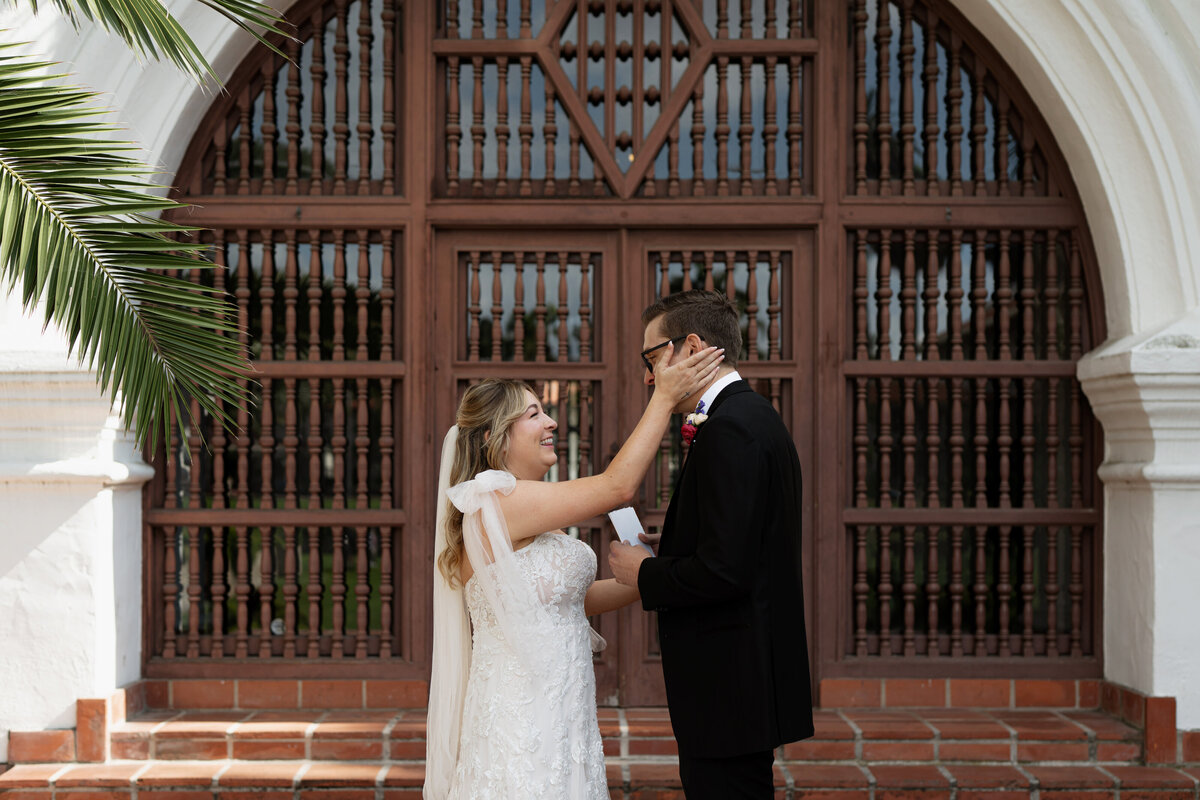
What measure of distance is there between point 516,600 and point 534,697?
0.28 meters

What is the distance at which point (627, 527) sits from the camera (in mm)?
2889

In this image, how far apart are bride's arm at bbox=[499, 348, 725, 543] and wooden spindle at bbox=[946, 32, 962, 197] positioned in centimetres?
217

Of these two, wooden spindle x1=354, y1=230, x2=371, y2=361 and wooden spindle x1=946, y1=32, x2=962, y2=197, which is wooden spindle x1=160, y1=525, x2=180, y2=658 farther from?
wooden spindle x1=946, y1=32, x2=962, y2=197

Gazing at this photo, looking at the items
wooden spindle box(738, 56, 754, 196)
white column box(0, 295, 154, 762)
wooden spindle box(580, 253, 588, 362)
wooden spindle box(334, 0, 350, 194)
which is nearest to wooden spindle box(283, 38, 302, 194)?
wooden spindle box(334, 0, 350, 194)

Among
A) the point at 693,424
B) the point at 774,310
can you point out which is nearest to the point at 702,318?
the point at 693,424

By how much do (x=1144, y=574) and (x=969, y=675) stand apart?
2.73 ft

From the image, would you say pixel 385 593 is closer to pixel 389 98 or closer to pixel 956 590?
pixel 389 98

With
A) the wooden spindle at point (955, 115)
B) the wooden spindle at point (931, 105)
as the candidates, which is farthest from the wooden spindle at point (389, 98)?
the wooden spindle at point (955, 115)

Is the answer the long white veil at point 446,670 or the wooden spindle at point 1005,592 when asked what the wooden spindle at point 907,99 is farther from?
the long white veil at point 446,670

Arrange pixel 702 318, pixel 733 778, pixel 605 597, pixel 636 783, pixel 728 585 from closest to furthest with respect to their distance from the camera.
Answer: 1. pixel 728 585
2. pixel 733 778
3. pixel 702 318
4. pixel 605 597
5. pixel 636 783

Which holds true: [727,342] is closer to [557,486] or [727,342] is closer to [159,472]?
[557,486]

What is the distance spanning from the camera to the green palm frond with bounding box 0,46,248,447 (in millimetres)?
2604

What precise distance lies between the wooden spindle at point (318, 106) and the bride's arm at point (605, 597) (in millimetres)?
2298

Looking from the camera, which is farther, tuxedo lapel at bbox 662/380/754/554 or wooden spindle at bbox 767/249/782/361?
wooden spindle at bbox 767/249/782/361
